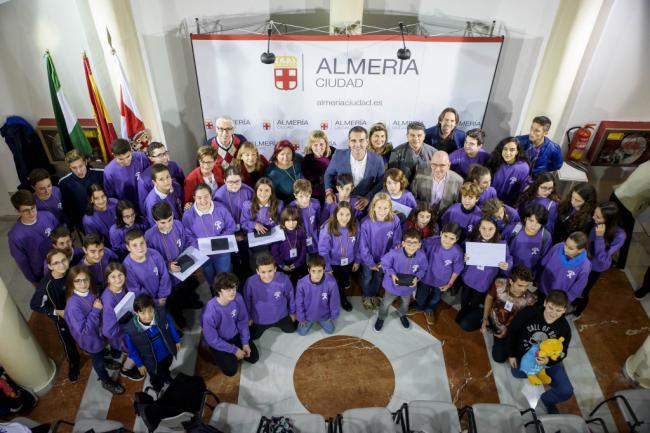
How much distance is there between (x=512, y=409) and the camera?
3.83 m

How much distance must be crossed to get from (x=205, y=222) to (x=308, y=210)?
1078mm

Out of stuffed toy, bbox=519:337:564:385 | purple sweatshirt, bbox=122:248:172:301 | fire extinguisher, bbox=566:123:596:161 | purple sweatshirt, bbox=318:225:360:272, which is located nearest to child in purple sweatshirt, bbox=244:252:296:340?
purple sweatshirt, bbox=318:225:360:272

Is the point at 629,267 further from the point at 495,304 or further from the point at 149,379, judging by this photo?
the point at 149,379

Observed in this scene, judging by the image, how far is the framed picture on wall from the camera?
657cm

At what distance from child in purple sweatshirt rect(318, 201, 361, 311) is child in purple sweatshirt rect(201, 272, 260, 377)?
1042 mm

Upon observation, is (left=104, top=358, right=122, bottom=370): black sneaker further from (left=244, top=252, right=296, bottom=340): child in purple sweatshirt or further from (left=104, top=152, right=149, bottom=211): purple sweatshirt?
(left=104, top=152, right=149, bottom=211): purple sweatshirt

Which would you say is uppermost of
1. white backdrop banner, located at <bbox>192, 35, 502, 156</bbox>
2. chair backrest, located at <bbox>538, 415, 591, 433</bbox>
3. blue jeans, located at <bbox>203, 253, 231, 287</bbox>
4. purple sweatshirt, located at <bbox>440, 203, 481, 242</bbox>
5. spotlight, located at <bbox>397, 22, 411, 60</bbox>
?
spotlight, located at <bbox>397, 22, 411, 60</bbox>

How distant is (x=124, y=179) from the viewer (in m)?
5.34

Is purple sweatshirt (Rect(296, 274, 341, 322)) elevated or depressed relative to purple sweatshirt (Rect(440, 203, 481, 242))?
depressed

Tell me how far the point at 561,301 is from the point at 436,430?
1519mm

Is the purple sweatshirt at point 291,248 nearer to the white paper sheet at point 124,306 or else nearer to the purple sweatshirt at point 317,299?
the purple sweatshirt at point 317,299

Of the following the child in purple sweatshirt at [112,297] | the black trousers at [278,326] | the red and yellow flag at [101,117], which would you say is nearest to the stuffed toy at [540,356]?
the black trousers at [278,326]

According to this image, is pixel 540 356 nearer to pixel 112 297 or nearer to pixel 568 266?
pixel 568 266

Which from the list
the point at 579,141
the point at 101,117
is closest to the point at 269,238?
the point at 101,117
